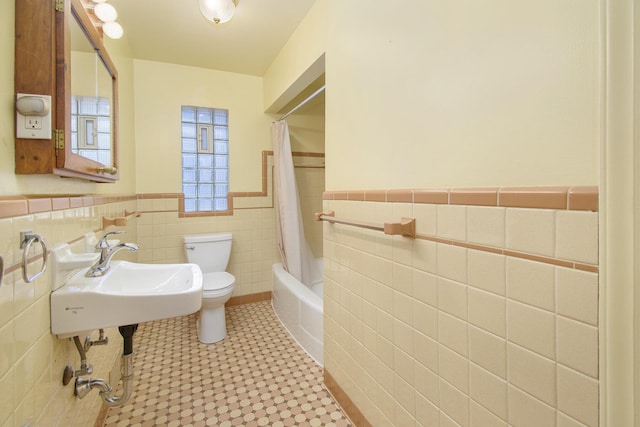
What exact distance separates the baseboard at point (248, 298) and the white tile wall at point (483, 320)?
6.03ft

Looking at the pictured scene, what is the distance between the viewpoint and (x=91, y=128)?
1252 millimetres

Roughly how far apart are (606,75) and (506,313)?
55 cm

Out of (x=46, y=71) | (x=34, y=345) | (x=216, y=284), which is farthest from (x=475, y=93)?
(x=216, y=284)

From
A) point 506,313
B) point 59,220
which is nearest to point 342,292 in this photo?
point 506,313

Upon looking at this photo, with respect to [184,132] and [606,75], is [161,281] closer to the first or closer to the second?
[606,75]

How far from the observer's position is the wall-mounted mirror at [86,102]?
0.91 metres

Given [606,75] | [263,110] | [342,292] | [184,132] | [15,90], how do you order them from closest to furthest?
[606,75], [15,90], [342,292], [184,132], [263,110]

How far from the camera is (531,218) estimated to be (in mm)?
665

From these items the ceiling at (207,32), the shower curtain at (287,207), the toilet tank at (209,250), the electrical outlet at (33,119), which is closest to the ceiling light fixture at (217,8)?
the ceiling at (207,32)

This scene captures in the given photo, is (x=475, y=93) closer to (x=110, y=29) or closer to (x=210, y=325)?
(x=110, y=29)

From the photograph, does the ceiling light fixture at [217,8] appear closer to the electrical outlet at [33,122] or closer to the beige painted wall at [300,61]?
the beige painted wall at [300,61]

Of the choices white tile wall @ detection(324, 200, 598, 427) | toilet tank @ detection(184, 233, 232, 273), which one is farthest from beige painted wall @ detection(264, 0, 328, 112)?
toilet tank @ detection(184, 233, 232, 273)

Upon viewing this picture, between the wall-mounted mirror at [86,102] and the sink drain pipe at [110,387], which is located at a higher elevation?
the wall-mounted mirror at [86,102]

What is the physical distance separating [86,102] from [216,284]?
1.42 meters
